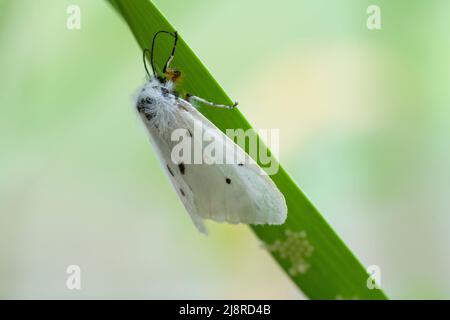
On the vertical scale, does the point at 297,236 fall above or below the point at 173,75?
below

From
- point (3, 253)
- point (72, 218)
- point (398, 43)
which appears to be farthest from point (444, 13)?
point (3, 253)

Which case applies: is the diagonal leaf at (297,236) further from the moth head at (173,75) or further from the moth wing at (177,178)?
the moth wing at (177,178)

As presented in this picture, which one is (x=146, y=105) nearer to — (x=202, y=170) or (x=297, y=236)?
(x=202, y=170)

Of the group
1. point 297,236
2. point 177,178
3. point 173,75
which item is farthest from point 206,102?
point 297,236

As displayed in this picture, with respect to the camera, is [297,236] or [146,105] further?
[146,105]

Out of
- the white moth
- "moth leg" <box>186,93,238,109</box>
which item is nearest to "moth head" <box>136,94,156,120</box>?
the white moth
